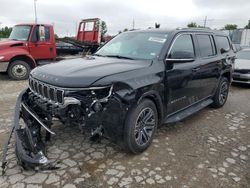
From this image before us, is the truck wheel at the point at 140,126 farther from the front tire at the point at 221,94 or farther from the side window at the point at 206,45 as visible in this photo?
the front tire at the point at 221,94

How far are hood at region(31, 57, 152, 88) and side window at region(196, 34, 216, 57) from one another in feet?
5.41

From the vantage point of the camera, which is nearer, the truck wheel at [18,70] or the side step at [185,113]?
the side step at [185,113]

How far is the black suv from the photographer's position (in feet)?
9.71

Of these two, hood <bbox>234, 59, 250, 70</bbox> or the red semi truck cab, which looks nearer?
the red semi truck cab

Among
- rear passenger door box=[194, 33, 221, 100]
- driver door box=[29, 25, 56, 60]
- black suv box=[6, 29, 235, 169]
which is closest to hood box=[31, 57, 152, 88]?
black suv box=[6, 29, 235, 169]

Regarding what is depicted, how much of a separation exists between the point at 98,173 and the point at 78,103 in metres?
0.95

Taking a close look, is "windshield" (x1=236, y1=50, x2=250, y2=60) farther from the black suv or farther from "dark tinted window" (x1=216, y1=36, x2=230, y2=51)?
the black suv

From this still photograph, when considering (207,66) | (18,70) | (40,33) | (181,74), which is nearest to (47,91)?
(181,74)

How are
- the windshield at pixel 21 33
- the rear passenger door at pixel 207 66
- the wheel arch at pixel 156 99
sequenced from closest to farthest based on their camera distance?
the wheel arch at pixel 156 99, the rear passenger door at pixel 207 66, the windshield at pixel 21 33

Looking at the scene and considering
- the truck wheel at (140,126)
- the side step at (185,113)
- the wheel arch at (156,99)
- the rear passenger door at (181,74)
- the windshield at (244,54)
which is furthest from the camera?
the windshield at (244,54)

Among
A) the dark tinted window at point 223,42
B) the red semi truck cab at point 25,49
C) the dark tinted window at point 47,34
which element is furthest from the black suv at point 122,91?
the dark tinted window at point 47,34

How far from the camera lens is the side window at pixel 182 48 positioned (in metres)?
3.92

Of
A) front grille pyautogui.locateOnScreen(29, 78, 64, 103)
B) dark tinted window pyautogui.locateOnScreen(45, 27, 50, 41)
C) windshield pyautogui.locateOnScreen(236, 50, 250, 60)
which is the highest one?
dark tinted window pyautogui.locateOnScreen(45, 27, 50, 41)

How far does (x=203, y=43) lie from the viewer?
4.93 m
